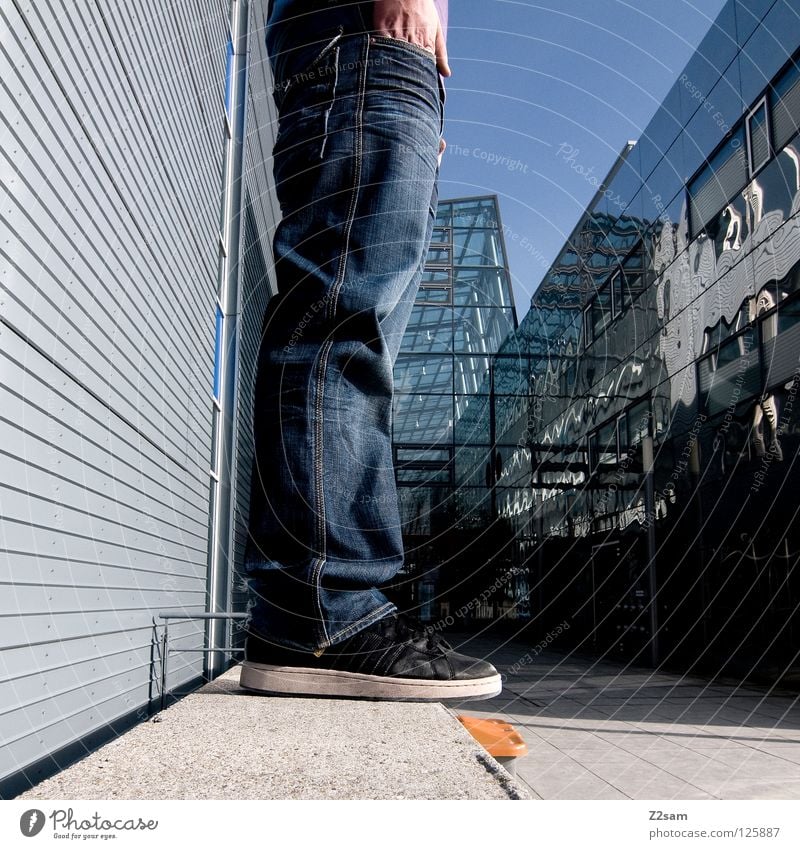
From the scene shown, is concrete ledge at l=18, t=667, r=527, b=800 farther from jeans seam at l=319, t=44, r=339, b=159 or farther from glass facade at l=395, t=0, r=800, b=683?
glass facade at l=395, t=0, r=800, b=683

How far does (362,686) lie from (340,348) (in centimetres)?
38

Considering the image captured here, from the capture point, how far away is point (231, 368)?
15.1 ft

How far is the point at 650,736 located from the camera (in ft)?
15.0

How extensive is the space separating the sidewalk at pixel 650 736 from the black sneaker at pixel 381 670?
2.46ft

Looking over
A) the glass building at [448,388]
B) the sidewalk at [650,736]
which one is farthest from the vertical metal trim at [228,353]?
the glass building at [448,388]

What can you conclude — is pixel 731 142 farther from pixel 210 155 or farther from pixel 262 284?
pixel 210 155

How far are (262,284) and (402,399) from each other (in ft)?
23.1

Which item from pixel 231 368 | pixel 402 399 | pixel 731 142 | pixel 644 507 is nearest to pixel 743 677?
pixel 644 507

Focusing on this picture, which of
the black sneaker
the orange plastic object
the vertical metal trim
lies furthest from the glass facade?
the black sneaker

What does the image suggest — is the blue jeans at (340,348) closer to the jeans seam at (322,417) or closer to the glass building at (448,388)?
the jeans seam at (322,417)

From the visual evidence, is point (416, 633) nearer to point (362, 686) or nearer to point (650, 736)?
point (362, 686)

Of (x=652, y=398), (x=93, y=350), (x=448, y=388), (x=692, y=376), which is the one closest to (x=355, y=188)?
(x=93, y=350)

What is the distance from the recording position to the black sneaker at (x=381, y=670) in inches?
34.4

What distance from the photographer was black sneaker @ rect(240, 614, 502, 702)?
2.86ft
